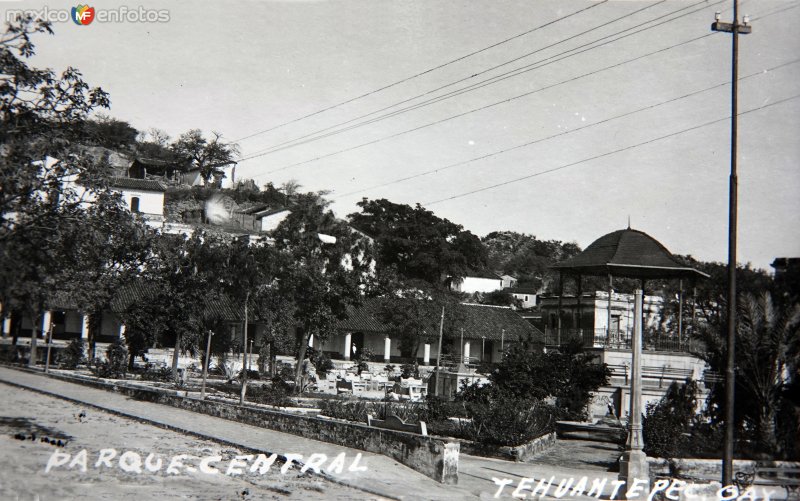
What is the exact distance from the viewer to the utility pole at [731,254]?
40.3ft

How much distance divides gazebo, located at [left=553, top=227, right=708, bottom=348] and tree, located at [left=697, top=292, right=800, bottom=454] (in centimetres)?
1018

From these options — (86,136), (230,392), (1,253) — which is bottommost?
(230,392)

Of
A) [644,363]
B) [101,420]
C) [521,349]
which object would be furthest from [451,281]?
[101,420]

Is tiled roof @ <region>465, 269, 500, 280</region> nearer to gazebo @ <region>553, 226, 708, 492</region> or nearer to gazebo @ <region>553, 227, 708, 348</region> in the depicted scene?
gazebo @ <region>553, 226, 708, 492</region>

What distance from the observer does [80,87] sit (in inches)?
439

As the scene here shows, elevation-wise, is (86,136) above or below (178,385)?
above

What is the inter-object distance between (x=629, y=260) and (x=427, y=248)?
40.0 metres

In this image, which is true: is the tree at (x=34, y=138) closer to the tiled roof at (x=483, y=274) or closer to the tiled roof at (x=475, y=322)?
the tiled roof at (x=475, y=322)

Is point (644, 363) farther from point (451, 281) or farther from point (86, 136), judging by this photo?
point (451, 281)

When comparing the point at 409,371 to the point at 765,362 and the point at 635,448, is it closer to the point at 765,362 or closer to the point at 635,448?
the point at 765,362

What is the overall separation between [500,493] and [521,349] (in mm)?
11257

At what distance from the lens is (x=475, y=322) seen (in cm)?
5412

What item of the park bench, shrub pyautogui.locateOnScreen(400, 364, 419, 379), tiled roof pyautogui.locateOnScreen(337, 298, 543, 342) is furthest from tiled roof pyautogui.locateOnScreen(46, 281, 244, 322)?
the park bench

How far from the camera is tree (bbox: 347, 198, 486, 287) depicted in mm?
65062
